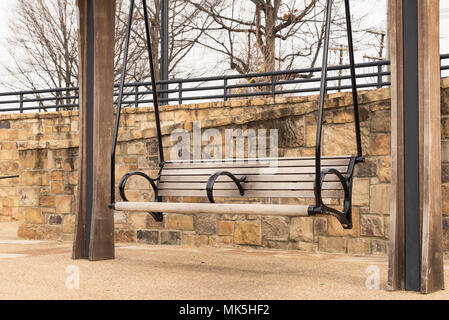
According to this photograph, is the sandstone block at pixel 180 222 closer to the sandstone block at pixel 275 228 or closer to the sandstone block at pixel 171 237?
the sandstone block at pixel 171 237

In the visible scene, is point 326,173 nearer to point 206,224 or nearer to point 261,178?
point 261,178

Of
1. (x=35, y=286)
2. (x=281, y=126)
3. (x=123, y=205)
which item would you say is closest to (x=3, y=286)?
(x=35, y=286)

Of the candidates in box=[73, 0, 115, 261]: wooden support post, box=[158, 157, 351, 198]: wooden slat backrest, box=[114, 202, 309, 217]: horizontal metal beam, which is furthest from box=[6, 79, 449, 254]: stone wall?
box=[114, 202, 309, 217]: horizontal metal beam

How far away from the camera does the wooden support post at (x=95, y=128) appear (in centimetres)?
634

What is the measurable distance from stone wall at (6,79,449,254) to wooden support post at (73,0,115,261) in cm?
209

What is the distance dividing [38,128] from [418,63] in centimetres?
1228

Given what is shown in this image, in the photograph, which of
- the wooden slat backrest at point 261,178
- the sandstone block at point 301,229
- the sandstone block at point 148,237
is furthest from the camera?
the sandstone block at point 148,237

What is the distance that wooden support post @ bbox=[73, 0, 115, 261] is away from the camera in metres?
6.34

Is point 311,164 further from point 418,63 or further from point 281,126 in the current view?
point 281,126

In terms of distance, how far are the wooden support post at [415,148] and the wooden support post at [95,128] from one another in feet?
9.90

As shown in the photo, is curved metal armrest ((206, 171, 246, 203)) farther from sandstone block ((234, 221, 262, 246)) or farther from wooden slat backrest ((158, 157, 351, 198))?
sandstone block ((234, 221, 262, 246))

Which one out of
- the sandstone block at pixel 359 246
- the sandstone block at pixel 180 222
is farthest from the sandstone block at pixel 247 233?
the sandstone block at pixel 359 246

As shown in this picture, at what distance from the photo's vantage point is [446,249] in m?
6.79

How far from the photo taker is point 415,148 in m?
4.51
